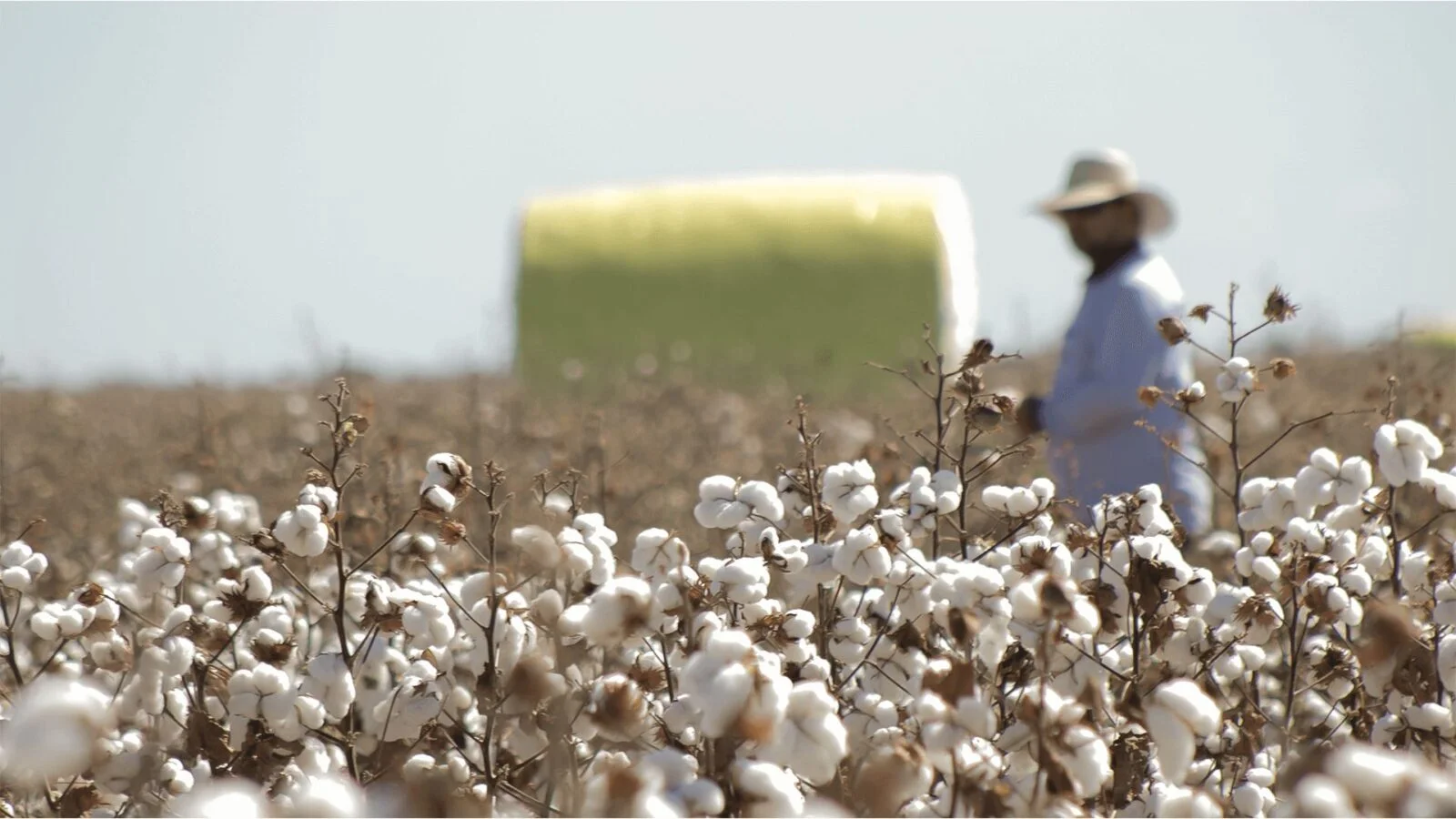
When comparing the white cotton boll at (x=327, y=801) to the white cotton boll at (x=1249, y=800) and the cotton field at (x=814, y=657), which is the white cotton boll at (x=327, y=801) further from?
the white cotton boll at (x=1249, y=800)

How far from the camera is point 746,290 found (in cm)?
1323

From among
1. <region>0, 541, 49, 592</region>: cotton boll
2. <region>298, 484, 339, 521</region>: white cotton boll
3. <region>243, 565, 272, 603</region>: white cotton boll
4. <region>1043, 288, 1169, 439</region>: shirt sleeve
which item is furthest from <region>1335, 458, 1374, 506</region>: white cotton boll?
<region>0, 541, 49, 592</region>: cotton boll

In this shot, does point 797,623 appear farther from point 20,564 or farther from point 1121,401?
point 1121,401

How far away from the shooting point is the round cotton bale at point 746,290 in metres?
12.9

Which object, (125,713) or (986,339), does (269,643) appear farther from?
(986,339)

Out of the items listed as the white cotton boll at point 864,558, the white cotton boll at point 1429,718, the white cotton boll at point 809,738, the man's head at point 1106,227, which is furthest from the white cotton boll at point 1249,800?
the man's head at point 1106,227

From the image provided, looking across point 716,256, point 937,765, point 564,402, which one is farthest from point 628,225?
point 937,765

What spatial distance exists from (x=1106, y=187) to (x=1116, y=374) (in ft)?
2.82

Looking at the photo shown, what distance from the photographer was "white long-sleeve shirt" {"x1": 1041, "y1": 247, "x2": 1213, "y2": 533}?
451 centimetres

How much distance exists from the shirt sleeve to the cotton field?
4.53ft

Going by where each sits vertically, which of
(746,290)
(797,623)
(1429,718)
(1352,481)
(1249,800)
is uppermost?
(1352,481)

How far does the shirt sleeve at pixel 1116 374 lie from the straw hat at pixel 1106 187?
0.55m

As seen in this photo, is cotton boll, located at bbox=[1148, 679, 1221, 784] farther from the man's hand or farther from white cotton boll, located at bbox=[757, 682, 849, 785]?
the man's hand

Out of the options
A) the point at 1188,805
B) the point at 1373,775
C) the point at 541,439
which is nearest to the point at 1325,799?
the point at 1373,775
